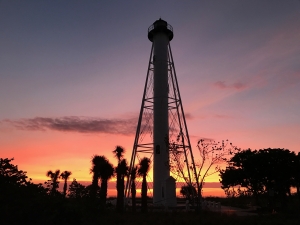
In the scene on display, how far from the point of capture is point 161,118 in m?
35.1

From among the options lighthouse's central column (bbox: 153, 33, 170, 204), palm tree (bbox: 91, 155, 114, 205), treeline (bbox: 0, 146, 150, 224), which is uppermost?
lighthouse's central column (bbox: 153, 33, 170, 204)

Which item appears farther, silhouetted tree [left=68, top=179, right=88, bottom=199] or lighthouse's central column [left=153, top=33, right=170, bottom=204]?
lighthouse's central column [left=153, top=33, right=170, bottom=204]

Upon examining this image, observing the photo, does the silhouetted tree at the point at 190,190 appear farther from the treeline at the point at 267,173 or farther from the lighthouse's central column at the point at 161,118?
the treeline at the point at 267,173

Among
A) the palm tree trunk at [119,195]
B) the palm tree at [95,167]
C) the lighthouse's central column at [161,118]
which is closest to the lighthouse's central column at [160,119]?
the lighthouse's central column at [161,118]

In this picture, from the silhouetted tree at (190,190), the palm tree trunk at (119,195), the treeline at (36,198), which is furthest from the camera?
the silhouetted tree at (190,190)

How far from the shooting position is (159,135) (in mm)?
34844

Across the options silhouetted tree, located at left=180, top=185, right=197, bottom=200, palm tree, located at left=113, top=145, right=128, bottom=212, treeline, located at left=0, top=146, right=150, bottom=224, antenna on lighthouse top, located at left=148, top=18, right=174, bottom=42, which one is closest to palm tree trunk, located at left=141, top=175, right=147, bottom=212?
palm tree, located at left=113, top=145, right=128, bottom=212

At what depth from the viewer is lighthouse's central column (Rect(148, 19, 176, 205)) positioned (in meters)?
33.8

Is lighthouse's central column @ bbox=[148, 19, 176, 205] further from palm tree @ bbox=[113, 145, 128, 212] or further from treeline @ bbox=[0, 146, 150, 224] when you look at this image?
treeline @ bbox=[0, 146, 150, 224]

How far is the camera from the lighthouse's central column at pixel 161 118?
33.8 meters

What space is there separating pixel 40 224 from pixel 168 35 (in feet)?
101

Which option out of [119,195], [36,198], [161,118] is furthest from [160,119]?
[36,198]

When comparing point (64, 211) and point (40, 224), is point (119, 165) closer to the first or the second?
point (64, 211)

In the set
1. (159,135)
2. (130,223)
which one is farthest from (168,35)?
(130,223)
